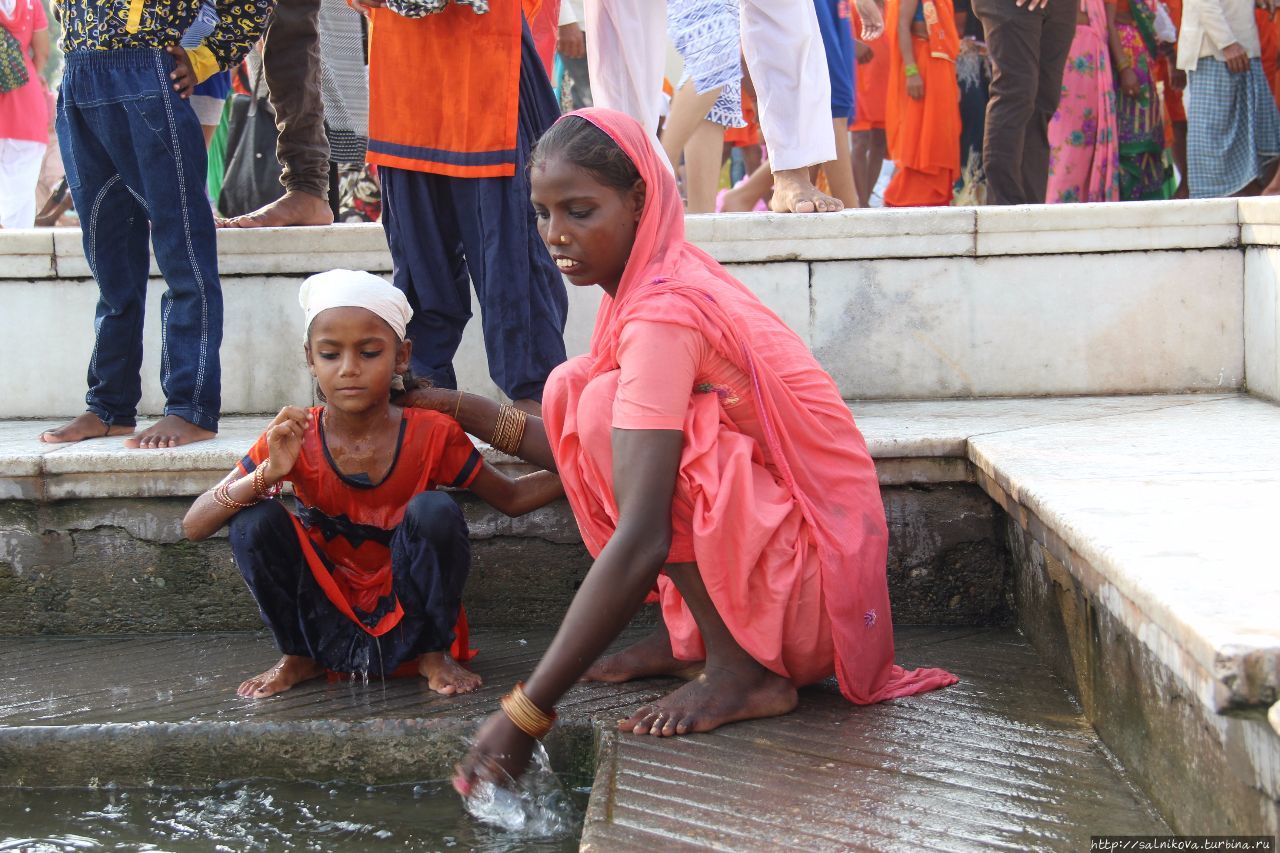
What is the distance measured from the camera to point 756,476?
259cm

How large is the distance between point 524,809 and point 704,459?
76 centimetres

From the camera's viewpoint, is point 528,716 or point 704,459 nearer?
point 528,716

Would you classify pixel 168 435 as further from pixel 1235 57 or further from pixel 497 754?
pixel 1235 57

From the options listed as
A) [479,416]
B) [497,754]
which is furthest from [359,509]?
[497,754]

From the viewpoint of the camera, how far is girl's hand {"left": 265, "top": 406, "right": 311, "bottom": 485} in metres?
2.86

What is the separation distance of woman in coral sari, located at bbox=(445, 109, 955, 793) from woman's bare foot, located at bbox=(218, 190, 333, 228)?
219cm

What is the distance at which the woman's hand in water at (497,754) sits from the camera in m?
2.29

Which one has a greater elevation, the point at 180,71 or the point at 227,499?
the point at 180,71

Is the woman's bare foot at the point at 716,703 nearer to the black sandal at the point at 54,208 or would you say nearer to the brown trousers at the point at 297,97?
the brown trousers at the point at 297,97

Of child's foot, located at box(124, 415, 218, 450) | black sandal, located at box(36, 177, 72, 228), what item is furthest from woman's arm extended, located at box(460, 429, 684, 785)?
black sandal, located at box(36, 177, 72, 228)

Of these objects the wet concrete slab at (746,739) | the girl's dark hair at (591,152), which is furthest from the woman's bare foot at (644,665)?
the girl's dark hair at (591,152)

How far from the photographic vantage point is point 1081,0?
→ 6840 millimetres

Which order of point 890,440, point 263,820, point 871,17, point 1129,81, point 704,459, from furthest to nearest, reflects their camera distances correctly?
point 1129,81, point 871,17, point 890,440, point 263,820, point 704,459

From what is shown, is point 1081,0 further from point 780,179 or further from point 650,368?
point 650,368
